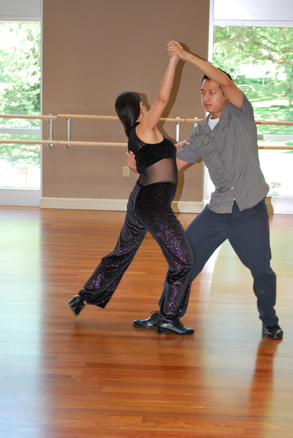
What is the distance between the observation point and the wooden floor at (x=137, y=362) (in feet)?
5.45

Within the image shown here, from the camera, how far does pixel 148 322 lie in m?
2.53

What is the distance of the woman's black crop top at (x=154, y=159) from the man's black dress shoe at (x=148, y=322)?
2.35 ft

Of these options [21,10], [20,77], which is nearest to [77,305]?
[20,77]

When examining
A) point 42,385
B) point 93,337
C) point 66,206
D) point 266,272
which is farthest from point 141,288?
point 66,206

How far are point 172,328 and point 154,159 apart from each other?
84 centimetres

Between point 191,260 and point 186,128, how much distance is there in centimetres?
395

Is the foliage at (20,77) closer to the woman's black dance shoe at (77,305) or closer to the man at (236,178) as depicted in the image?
the woman's black dance shoe at (77,305)

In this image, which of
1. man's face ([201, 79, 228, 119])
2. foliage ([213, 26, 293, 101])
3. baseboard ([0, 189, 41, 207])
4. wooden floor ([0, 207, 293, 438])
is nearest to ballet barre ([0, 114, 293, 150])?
baseboard ([0, 189, 41, 207])

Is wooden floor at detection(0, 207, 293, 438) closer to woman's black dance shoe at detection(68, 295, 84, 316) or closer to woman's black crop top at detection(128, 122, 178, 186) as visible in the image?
woman's black dance shoe at detection(68, 295, 84, 316)

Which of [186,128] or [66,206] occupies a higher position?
[186,128]

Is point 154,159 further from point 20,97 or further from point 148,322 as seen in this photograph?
point 20,97

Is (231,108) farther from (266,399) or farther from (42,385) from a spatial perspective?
(42,385)

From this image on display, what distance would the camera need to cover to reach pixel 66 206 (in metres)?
6.16

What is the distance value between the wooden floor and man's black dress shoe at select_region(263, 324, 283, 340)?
0.04 meters
